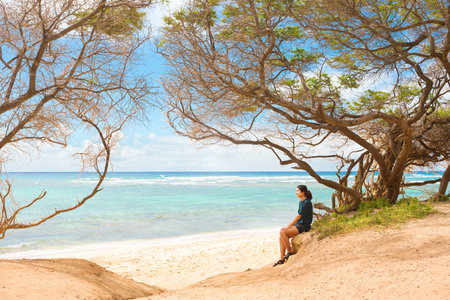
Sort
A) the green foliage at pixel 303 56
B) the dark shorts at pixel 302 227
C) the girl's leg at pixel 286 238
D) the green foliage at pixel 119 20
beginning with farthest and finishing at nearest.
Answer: the green foliage at pixel 303 56 → the dark shorts at pixel 302 227 → the girl's leg at pixel 286 238 → the green foliage at pixel 119 20

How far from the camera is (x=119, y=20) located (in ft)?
19.1

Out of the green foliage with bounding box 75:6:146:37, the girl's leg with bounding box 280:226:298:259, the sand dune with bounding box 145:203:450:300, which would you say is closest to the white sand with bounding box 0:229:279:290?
the girl's leg with bounding box 280:226:298:259

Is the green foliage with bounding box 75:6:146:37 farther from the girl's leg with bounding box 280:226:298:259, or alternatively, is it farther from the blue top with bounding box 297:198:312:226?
the girl's leg with bounding box 280:226:298:259

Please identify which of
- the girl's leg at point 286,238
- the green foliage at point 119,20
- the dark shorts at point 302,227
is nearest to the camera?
the green foliage at point 119,20

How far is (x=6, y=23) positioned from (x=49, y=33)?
0.65m

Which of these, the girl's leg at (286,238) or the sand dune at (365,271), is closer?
the sand dune at (365,271)

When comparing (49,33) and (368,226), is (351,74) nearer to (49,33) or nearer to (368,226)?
(368,226)

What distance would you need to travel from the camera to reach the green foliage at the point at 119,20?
5834 millimetres

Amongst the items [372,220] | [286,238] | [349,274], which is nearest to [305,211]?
[286,238]

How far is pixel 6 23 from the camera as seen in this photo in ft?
16.4

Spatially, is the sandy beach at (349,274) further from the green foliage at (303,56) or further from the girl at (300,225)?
the green foliage at (303,56)

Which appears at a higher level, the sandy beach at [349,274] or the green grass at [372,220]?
the green grass at [372,220]

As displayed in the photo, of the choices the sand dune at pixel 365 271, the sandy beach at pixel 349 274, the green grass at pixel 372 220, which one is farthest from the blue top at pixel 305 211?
the sand dune at pixel 365 271

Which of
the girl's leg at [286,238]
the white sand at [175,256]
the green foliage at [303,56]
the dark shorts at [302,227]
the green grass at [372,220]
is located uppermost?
the green foliage at [303,56]
